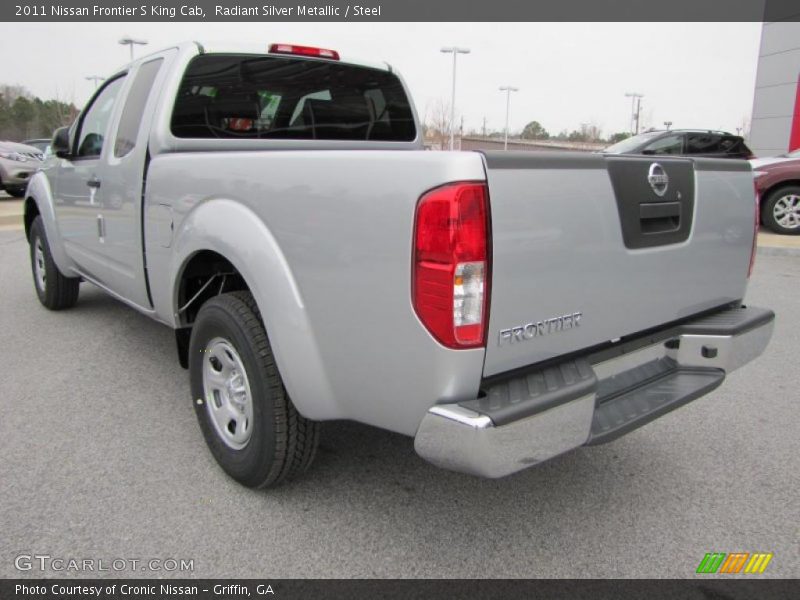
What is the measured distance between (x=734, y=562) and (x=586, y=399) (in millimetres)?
912

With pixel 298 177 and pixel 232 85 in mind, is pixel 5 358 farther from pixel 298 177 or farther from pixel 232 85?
pixel 298 177

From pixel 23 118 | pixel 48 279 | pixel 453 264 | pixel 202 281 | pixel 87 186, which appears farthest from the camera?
pixel 23 118

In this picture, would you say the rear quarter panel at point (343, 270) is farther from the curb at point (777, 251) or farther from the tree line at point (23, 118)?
the tree line at point (23, 118)

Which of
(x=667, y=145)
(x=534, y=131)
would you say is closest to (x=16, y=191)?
(x=667, y=145)

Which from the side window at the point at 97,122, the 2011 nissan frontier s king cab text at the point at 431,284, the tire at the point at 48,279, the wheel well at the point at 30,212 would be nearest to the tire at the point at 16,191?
the wheel well at the point at 30,212

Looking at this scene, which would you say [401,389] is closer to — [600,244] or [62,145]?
[600,244]

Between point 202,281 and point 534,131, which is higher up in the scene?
point 534,131

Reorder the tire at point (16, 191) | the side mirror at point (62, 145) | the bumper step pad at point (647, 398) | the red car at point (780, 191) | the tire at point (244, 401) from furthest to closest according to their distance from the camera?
the tire at point (16, 191), the red car at point (780, 191), the side mirror at point (62, 145), the tire at point (244, 401), the bumper step pad at point (647, 398)

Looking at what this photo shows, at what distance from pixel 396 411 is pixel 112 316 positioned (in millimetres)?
4199

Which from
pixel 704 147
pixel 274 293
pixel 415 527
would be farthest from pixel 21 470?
pixel 704 147

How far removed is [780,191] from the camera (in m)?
10.0

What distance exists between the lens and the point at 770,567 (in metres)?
2.20

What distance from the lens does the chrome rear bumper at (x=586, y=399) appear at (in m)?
1.79

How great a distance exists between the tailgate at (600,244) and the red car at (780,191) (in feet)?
27.8
